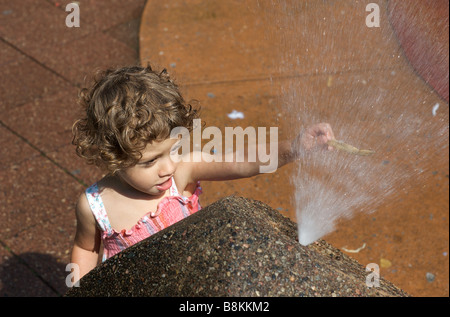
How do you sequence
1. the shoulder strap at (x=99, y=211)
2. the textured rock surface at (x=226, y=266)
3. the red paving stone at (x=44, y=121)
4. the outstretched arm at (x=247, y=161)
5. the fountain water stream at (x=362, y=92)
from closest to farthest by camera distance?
1. the textured rock surface at (x=226, y=266)
2. the outstretched arm at (x=247, y=161)
3. the shoulder strap at (x=99, y=211)
4. the red paving stone at (x=44, y=121)
5. the fountain water stream at (x=362, y=92)

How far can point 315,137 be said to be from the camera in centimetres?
235

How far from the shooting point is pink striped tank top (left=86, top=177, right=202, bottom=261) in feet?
8.53

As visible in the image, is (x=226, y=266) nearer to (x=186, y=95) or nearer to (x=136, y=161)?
(x=136, y=161)

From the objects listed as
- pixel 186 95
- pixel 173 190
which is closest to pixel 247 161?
pixel 173 190

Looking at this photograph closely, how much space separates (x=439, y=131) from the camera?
4.90 metres

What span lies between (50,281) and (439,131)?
3.21 m

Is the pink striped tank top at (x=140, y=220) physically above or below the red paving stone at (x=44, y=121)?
above

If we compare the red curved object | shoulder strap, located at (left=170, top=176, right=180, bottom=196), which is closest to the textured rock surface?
shoulder strap, located at (left=170, top=176, right=180, bottom=196)

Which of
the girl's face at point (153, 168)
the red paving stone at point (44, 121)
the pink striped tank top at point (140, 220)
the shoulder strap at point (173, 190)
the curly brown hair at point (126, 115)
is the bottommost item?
the red paving stone at point (44, 121)

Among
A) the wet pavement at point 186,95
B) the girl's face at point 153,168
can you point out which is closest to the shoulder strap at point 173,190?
the girl's face at point 153,168

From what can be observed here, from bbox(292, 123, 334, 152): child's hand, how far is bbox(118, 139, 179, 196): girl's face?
1.64 feet

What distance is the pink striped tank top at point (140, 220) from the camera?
2600 millimetres

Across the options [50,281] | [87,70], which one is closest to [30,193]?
[50,281]

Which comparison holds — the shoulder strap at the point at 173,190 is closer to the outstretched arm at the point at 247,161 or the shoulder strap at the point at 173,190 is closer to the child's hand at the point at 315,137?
the outstretched arm at the point at 247,161
